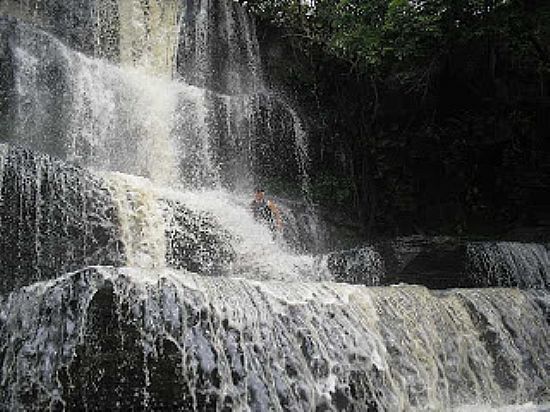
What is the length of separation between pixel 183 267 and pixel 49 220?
5.18 feet

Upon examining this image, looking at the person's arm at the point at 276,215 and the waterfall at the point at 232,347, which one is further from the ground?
the person's arm at the point at 276,215

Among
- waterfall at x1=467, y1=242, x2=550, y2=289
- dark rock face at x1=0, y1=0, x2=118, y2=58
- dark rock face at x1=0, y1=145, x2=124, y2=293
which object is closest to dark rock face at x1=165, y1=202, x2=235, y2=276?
dark rock face at x1=0, y1=145, x2=124, y2=293

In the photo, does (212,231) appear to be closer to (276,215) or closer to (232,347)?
(276,215)

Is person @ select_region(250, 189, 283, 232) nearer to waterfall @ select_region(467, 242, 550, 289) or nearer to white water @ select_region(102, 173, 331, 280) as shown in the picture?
white water @ select_region(102, 173, 331, 280)

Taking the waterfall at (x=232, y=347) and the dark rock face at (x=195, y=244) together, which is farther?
the dark rock face at (x=195, y=244)

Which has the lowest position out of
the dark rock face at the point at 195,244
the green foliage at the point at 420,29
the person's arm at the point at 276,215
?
the dark rock face at the point at 195,244

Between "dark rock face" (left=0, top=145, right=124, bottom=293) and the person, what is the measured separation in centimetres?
267

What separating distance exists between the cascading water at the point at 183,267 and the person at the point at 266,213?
0.92 ft

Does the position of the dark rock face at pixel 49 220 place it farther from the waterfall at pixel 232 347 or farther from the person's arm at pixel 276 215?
the person's arm at pixel 276 215

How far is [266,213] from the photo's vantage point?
9094mm

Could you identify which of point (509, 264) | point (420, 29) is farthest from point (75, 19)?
point (509, 264)

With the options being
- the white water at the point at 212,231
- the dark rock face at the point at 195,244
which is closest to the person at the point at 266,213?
the white water at the point at 212,231

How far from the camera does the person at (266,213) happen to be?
8.99 meters

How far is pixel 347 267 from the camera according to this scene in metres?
7.85
